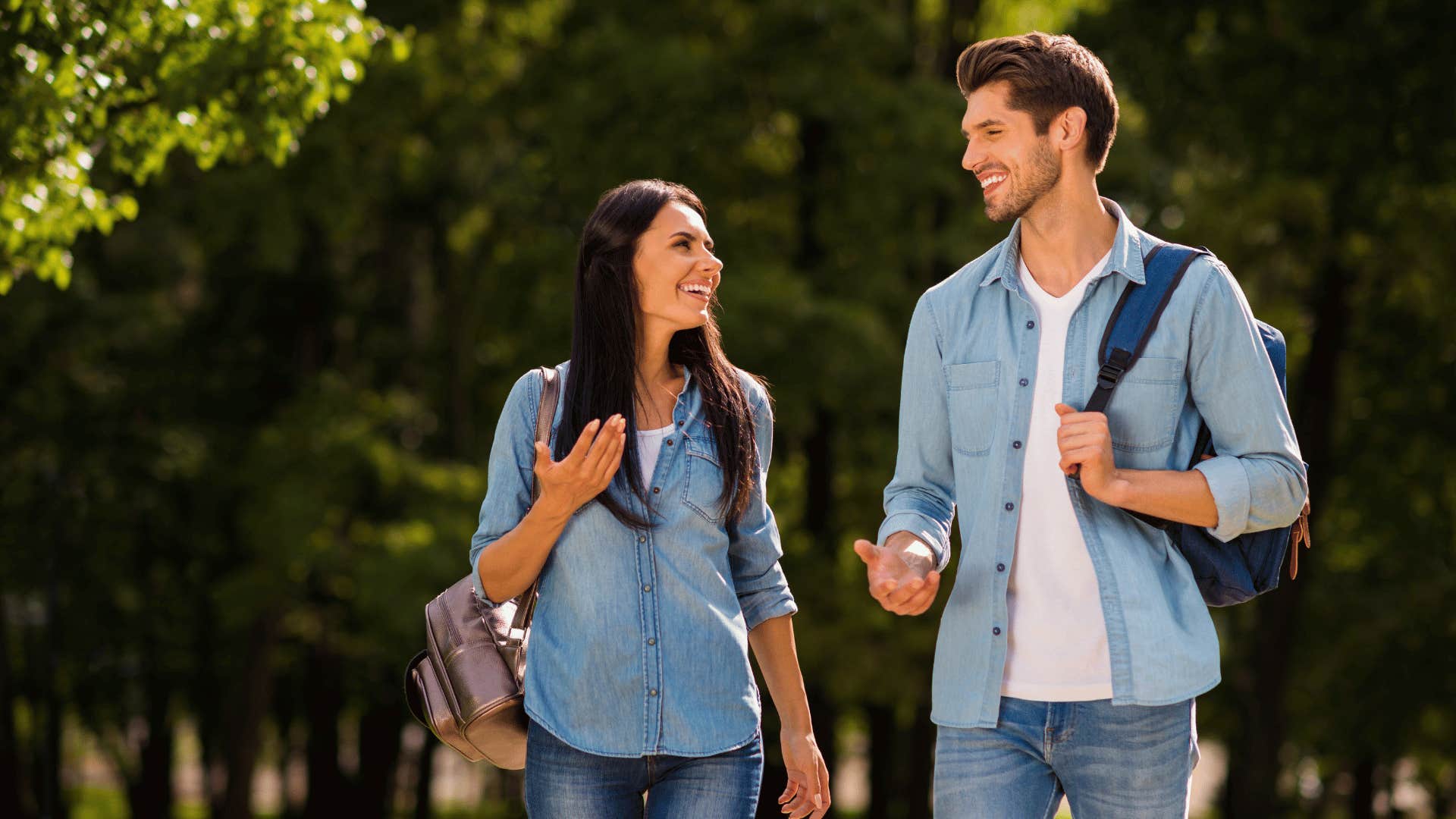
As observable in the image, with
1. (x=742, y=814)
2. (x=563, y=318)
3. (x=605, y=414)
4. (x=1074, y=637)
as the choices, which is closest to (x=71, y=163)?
(x=605, y=414)

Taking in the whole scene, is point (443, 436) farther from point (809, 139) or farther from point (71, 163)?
point (71, 163)

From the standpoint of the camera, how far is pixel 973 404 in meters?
3.39

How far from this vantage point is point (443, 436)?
19.4 m

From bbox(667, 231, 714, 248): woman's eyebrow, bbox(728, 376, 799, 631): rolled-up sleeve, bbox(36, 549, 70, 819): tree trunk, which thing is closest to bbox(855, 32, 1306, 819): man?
bbox(728, 376, 799, 631): rolled-up sleeve

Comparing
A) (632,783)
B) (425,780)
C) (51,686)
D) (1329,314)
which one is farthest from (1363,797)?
(632,783)

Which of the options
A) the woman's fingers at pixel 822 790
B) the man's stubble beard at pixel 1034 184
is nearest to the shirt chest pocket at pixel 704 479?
the woman's fingers at pixel 822 790

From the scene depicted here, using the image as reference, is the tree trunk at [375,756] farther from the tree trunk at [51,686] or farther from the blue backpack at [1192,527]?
the blue backpack at [1192,527]

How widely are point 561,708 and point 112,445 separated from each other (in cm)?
1741

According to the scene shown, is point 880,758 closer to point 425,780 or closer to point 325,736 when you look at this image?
point 325,736

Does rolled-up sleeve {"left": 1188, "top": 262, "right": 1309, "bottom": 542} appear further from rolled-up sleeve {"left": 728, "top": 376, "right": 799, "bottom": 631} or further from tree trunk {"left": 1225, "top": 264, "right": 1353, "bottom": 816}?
tree trunk {"left": 1225, "top": 264, "right": 1353, "bottom": 816}

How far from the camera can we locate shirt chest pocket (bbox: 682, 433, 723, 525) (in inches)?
140

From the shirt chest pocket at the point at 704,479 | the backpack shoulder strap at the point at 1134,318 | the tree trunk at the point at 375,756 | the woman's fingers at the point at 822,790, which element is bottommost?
the tree trunk at the point at 375,756

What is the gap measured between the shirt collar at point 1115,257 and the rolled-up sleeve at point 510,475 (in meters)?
1.03

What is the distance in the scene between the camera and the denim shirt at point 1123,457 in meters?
3.11
